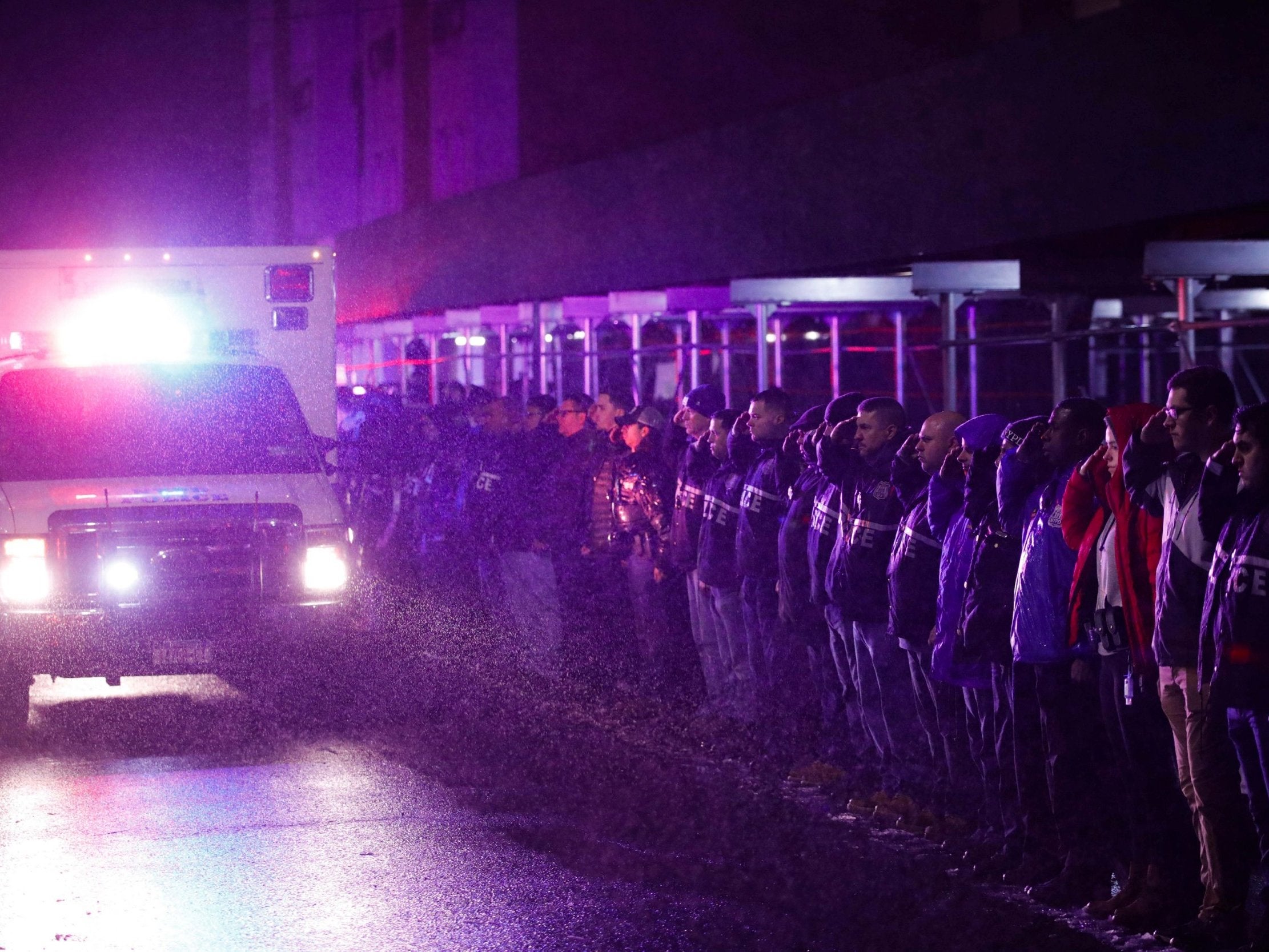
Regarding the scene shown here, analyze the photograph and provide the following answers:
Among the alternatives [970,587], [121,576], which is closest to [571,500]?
[121,576]

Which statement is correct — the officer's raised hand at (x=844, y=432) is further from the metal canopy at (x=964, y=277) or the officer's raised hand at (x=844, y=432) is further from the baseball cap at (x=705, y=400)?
the metal canopy at (x=964, y=277)

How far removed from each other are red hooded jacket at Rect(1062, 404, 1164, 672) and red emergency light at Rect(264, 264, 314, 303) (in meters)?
7.27

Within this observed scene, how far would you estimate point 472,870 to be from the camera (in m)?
6.80

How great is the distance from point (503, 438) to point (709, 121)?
1622 cm

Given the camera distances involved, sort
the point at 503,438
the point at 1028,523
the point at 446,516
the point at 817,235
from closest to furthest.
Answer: the point at 1028,523, the point at 503,438, the point at 446,516, the point at 817,235

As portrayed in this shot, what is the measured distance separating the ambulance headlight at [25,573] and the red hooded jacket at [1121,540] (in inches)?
226

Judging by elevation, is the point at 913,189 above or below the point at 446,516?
above

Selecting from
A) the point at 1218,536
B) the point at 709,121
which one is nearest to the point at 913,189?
the point at 1218,536

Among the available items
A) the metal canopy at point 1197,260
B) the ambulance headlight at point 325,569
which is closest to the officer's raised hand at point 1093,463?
the metal canopy at point 1197,260

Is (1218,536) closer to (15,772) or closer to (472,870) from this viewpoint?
(472,870)

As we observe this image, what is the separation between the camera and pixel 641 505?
1077 centimetres

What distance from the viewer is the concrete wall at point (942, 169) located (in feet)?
37.2

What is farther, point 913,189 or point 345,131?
point 345,131

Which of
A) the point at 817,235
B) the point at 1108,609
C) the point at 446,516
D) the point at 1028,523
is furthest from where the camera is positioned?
the point at 817,235
